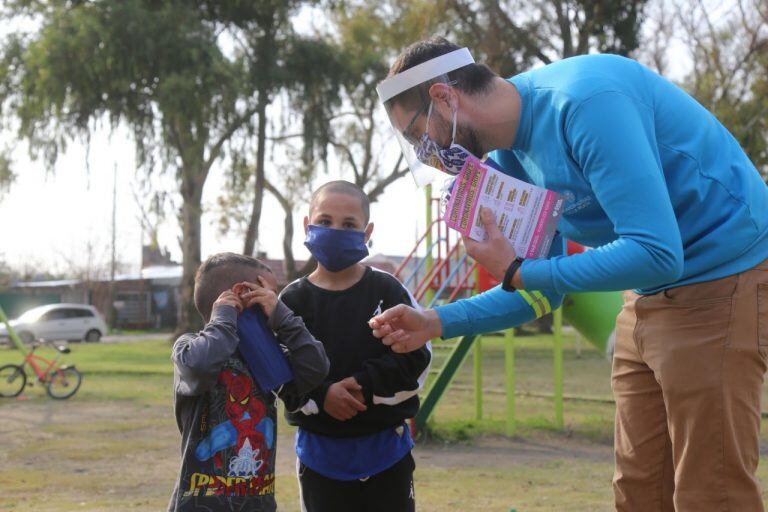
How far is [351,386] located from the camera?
10.6 ft

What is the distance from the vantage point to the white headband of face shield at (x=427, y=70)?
8.29 feet

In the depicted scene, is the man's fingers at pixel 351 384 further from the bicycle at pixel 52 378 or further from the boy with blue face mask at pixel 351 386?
the bicycle at pixel 52 378

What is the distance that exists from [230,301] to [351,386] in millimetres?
521

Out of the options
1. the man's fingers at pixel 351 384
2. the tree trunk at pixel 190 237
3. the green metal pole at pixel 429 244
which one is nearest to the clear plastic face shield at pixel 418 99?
the man's fingers at pixel 351 384

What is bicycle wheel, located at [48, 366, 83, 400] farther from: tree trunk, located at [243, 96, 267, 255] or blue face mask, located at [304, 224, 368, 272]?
tree trunk, located at [243, 96, 267, 255]

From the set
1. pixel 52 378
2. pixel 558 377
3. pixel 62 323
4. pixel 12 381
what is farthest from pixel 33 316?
pixel 558 377

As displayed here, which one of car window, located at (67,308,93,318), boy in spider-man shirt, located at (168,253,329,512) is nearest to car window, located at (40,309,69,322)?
car window, located at (67,308,93,318)

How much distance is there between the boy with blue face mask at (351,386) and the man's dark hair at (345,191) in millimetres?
17

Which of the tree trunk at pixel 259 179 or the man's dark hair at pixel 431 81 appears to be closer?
the man's dark hair at pixel 431 81

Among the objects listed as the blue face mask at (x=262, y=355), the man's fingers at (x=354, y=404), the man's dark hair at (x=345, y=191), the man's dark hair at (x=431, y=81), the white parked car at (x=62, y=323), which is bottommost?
the white parked car at (x=62, y=323)

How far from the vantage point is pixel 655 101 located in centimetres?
244

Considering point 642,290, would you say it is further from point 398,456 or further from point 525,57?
point 525,57

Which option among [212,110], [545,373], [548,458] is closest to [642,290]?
[548,458]

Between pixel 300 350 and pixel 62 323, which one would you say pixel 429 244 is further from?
pixel 62 323
